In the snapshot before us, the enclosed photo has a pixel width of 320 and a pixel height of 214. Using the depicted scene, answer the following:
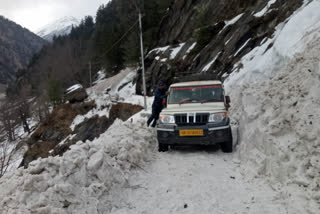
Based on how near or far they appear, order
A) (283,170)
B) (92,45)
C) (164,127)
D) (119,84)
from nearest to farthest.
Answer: (283,170) → (164,127) → (119,84) → (92,45)

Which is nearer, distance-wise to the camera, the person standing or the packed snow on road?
the packed snow on road

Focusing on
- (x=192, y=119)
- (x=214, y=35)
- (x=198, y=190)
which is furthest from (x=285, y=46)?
(x=214, y=35)


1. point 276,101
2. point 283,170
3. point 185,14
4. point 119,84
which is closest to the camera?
point 283,170

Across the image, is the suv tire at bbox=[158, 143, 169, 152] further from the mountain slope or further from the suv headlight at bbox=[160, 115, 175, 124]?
the mountain slope

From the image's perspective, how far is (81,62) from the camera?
2045 inches

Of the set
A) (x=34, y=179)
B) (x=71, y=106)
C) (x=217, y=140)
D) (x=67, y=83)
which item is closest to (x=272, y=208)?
(x=217, y=140)

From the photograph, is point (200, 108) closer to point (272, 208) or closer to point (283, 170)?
point (283, 170)

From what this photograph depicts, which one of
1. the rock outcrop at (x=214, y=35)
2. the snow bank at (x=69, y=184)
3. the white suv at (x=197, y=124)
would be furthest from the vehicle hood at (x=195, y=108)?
the snow bank at (x=69, y=184)

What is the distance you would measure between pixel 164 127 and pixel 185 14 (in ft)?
85.9

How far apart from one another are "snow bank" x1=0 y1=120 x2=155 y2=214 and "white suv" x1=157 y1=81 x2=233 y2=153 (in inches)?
60.3

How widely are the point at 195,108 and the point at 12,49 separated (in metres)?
191

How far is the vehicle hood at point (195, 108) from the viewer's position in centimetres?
591

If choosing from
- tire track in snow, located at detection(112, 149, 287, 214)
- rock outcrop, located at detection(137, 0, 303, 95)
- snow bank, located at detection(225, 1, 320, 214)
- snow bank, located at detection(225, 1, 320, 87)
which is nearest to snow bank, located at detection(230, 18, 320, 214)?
snow bank, located at detection(225, 1, 320, 214)

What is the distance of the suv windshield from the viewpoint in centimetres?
673
